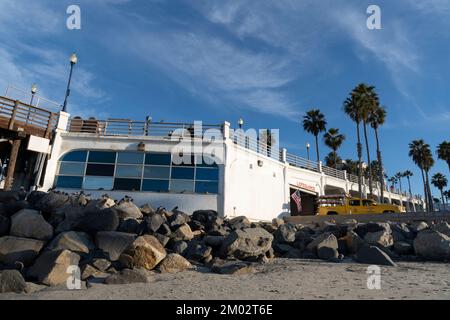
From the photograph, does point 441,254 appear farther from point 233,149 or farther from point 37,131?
point 37,131

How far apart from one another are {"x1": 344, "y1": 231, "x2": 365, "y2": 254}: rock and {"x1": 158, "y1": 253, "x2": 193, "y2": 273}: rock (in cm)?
591

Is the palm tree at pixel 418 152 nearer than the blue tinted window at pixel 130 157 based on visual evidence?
No

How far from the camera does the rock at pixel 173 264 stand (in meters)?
7.96

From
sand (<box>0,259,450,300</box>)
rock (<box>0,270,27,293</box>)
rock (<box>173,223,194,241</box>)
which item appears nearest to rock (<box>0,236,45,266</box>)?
rock (<box>0,270,27,293</box>)

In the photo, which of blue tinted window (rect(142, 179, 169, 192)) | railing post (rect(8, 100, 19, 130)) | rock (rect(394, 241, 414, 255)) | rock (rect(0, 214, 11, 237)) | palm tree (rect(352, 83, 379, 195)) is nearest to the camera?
rock (rect(0, 214, 11, 237))

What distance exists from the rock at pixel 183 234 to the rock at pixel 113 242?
5.49ft

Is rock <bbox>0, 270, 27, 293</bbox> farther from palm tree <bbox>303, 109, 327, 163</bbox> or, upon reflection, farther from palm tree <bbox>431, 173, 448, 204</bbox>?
palm tree <bbox>431, 173, 448, 204</bbox>

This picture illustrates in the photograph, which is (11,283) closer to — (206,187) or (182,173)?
(182,173)

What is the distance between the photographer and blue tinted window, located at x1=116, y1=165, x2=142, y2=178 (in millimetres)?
20719

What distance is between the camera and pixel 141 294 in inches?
234

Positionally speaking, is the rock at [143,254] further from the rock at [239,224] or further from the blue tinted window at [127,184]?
the blue tinted window at [127,184]

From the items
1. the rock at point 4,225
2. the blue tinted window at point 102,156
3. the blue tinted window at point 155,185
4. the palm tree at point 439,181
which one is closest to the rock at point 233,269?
the rock at point 4,225

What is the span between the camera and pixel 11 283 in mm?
6207

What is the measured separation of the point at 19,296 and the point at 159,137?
16.2m
